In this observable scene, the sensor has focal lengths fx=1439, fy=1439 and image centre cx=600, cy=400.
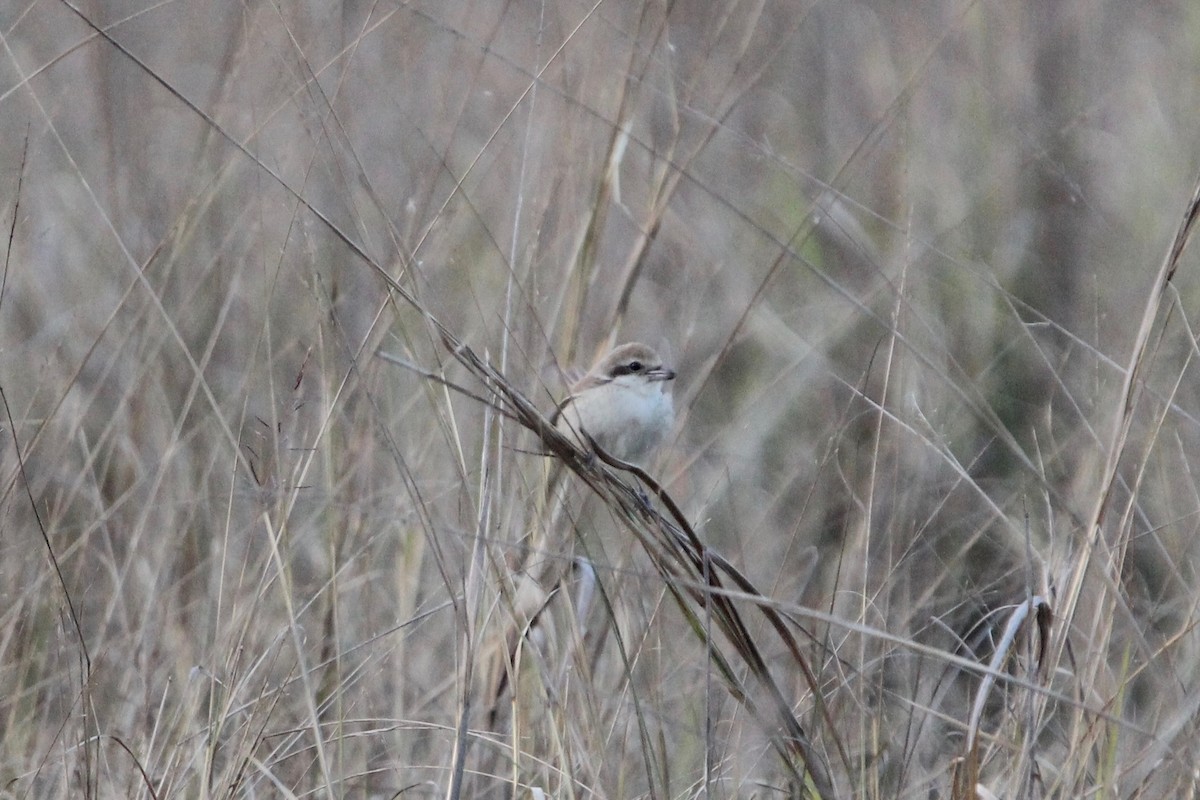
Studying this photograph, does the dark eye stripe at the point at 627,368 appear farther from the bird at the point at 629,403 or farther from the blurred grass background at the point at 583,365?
the blurred grass background at the point at 583,365

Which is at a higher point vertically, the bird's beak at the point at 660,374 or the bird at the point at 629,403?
the bird's beak at the point at 660,374

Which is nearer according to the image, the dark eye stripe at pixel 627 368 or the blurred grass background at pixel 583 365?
the blurred grass background at pixel 583 365

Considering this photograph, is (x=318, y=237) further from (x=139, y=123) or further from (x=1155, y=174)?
(x=1155, y=174)

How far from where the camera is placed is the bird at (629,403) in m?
3.12

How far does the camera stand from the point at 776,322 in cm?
379

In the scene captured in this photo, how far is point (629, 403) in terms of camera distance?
3.14 metres

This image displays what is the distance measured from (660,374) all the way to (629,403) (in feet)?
0.31

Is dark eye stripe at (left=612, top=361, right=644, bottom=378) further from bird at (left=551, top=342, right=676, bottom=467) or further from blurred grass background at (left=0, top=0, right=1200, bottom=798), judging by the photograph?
blurred grass background at (left=0, top=0, right=1200, bottom=798)

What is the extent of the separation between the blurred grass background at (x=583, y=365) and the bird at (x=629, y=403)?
0.22 ft

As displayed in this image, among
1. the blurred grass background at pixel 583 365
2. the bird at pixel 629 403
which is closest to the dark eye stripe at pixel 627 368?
the bird at pixel 629 403

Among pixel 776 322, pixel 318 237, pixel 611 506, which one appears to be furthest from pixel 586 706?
pixel 318 237

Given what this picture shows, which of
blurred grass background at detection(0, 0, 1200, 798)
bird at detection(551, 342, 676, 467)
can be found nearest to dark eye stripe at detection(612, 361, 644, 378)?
bird at detection(551, 342, 676, 467)

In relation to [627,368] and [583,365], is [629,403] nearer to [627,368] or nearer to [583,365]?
[627,368]

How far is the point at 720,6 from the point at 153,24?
2.38 m
